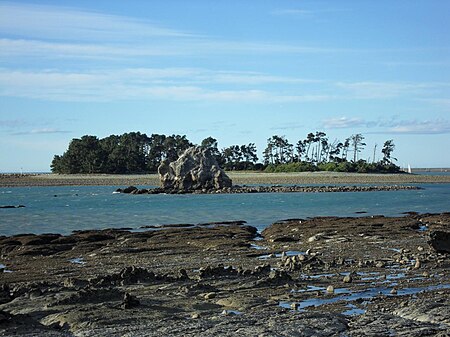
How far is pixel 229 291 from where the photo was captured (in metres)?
16.3

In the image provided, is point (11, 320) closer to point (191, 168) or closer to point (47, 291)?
point (47, 291)

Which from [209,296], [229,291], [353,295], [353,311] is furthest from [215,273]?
[353,311]

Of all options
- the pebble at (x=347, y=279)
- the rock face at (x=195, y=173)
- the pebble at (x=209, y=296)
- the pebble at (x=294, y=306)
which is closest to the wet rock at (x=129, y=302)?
the pebble at (x=209, y=296)

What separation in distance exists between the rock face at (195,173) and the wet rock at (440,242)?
7176 cm

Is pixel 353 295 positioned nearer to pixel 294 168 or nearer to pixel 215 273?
pixel 215 273

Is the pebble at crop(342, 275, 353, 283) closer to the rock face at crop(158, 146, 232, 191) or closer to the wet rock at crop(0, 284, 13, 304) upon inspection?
the wet rock at crop(0, 284, 13, 304)

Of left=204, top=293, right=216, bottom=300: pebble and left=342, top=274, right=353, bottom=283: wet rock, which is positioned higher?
left=342, top=274, right=353, bottom=283: wet rock

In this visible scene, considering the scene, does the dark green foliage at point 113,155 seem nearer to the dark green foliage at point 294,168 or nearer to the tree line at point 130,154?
the tree line at point 130,154

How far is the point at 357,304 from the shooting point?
14.7 metres

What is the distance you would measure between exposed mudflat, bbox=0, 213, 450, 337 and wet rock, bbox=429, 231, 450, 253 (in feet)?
1.13

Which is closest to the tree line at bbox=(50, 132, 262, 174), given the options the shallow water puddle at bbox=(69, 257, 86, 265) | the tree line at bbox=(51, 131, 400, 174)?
the tree line at bbox=(51, 131, 400, 174)

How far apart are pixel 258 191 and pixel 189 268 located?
242ft

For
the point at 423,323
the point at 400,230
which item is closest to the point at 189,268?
the point at 423,323

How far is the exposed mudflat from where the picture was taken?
1284 centimetres
